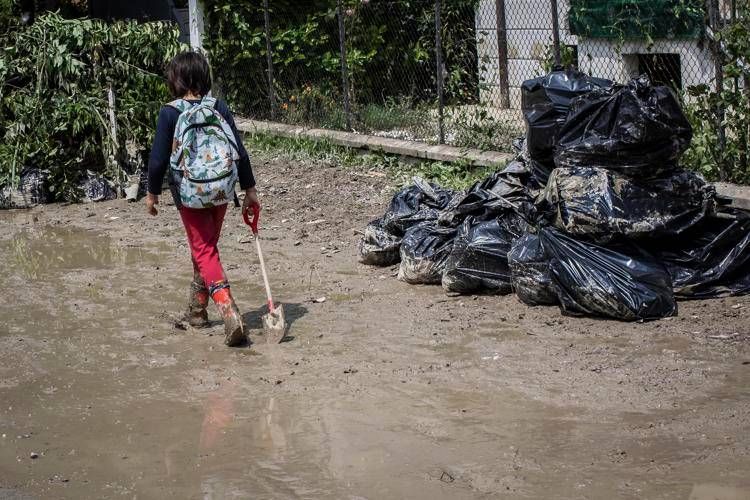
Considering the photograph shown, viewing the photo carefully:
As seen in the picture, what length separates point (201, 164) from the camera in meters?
6.03

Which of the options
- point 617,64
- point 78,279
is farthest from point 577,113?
point 617,64

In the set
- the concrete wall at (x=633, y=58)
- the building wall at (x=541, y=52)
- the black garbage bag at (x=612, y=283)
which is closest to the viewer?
the black garbage bag at (x=612, y=283)

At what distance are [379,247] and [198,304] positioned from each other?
1.53m

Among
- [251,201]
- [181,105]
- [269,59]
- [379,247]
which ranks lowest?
[379,247]

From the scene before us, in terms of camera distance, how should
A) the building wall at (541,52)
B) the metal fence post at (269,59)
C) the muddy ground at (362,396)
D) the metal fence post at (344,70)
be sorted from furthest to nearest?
1. the metal fence post at (269,59)
2. the metal fence post at (344,70)
3. the building wall at (541,52)
4. the muddy ground at (362,396)

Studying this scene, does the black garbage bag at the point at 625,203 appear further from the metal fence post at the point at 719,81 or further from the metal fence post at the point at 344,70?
the metal fence post at the point at 344,70

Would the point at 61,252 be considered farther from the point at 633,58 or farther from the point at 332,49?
the point at 633,58

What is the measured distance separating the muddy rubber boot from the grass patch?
143 inches

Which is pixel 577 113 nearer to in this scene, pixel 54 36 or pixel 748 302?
pixel 748 302

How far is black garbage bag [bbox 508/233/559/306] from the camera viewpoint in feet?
20.7

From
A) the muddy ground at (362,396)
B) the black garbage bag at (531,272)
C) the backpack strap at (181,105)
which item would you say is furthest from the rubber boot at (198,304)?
the black garbage bag at (531,272)

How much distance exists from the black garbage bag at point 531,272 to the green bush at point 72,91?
518 cm

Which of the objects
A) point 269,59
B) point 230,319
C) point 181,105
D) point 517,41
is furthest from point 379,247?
point 269,59

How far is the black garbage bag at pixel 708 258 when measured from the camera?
625cm
